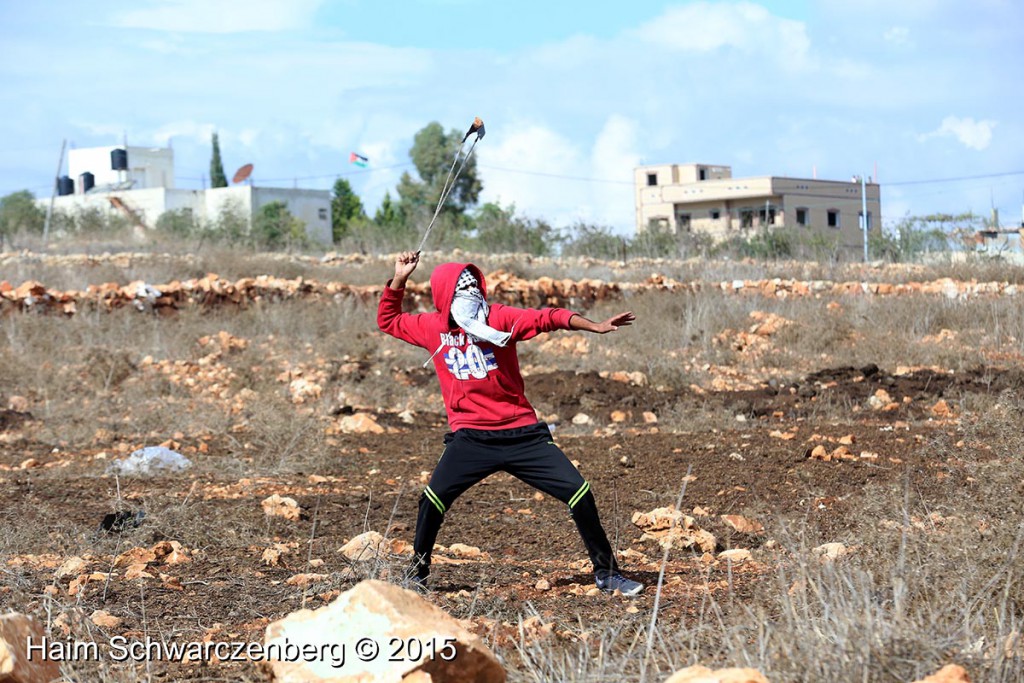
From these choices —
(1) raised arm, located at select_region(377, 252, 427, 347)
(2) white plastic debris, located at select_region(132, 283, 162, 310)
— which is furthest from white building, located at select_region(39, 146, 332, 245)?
(1) raised arm, located at select_region(377, 252, 427, 347)

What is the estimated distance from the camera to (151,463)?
27.2 feet

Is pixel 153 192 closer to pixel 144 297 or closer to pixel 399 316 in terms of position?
pixel 144 297

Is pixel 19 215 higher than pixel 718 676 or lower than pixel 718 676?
higher

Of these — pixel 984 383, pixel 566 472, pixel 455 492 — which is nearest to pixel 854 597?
pixel 566 472

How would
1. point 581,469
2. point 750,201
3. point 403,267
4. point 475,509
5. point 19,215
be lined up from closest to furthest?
1. point 403,267
2. point 475,509
3. point 581,469
4. point 19,215
5. point 750,201

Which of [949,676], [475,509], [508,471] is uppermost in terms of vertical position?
[508,471]

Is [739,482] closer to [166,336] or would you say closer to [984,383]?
[984,383]

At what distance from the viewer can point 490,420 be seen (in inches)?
200

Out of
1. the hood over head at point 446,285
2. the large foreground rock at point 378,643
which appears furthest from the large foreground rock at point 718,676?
the hood over head at point 446,285

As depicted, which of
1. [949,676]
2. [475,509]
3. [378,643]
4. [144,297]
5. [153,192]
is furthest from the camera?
[153,192]

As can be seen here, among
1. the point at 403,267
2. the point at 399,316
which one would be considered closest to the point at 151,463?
the point at 399,316

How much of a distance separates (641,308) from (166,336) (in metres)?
6.60

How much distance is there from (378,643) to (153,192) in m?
55.8

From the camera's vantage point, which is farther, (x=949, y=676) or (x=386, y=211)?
(x=386, y=211)
